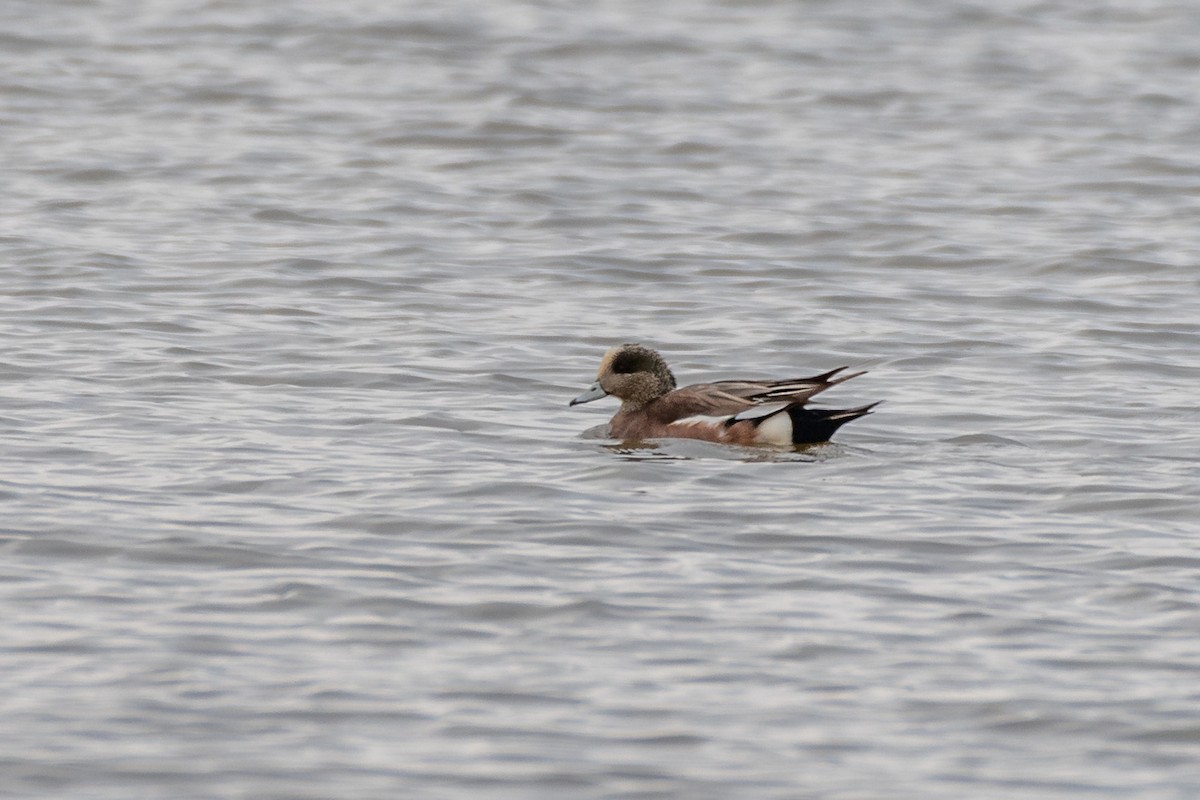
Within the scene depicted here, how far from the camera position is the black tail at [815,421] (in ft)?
33.8

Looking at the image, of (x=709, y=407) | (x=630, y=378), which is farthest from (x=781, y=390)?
(x=630, y=378)

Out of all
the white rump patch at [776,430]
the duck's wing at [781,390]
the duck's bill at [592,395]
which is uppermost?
the duck's wing at [781,390]

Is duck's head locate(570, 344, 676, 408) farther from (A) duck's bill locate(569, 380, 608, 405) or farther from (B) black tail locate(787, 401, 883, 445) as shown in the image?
(B) black tail locate(787, 401, 883, 445)

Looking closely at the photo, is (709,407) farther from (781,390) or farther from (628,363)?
(628,363)

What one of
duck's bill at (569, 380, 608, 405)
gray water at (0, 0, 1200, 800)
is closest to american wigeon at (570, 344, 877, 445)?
duck's bill at (569, 380, 608, 405)

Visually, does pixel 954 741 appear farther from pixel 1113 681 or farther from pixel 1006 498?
pixel 1006 498

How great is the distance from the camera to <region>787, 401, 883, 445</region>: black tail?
1030 cm

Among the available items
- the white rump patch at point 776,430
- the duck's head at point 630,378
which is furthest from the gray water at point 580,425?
the duck's head at point 630,378

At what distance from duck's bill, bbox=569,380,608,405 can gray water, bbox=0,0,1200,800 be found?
189 millimetres

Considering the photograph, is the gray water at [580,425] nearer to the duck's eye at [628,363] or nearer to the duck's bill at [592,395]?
the duck's bill at [592,395]

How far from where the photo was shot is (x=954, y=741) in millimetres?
6379

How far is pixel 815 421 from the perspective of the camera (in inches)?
406

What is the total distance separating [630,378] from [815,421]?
106cm

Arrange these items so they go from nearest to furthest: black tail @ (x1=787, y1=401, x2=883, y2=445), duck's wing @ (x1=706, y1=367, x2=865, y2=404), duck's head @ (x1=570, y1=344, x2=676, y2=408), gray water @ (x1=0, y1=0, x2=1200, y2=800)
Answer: gray water @ (x1=0, y1=0, x2=1200, y2=800), duck's wing @ (x1=706, y1=367, x2=865, y2=404), black tail @ (x1=787, y1=401, x2=883, y2=445), duck's head @ (x1=570, y1=344, x2=676, y2=408)
